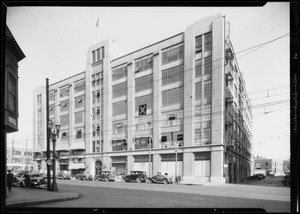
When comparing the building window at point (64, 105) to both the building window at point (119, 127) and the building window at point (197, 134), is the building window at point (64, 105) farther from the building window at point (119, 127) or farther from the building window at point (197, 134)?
the building window at point (197, 134)

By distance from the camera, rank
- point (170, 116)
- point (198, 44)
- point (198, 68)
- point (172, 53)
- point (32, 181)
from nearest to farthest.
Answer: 1. point (32, 181)
2. point (198, 68)
3. point (198, 44)
4. point (170, 116)
5. point (172, 53)

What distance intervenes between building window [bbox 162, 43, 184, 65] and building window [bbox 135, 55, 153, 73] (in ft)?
6.38

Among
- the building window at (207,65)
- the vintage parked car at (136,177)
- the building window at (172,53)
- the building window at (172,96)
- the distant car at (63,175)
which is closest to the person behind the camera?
the vintage parked car at (136,177)

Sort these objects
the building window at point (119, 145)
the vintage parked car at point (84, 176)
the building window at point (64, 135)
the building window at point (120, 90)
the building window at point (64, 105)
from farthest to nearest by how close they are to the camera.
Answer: the building window at point (119, 145) → the vintage parked car at point (84, 176) → the building window at point (64, 135) → the building window at point (120, 90) → the building window at point (64, 105)

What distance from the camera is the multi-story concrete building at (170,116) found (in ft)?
101

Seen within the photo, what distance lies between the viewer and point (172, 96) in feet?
114

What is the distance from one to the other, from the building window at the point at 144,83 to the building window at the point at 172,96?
2364mm

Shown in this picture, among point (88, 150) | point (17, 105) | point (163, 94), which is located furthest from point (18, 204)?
point (163, 94)

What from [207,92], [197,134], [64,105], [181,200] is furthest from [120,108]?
[181,200]

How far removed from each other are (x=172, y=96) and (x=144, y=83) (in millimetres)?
4430

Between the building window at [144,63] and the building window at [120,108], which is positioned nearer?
the building window at [120,108]

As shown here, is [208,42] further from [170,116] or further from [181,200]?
[181,200]

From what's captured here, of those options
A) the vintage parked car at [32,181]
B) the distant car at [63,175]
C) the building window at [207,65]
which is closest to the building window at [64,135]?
the distant car at [63,175]
